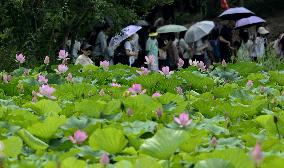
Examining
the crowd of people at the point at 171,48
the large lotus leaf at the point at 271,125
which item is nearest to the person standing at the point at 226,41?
the crowd of people at the point at 171,48

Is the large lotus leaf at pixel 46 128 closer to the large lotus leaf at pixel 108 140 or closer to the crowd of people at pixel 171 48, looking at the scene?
the large lotus leaf at pixel 108 140

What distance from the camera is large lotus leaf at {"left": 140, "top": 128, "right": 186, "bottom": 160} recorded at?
6.37ft

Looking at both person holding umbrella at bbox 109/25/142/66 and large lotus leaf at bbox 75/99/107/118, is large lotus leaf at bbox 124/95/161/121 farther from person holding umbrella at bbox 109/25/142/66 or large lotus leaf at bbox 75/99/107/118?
person holding umbrella at bbox 109/25/142/66

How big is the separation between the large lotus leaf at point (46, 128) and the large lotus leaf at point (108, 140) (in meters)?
0.30

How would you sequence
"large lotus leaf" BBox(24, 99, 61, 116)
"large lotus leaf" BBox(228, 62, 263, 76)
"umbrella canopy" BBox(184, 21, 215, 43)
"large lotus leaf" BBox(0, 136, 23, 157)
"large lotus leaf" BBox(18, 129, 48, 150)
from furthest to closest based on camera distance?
"umbrella canopy" BBox(184, 21, 215, 43)
"large lotus leaf" BBox(228, 62, 263, 76)
"large lotus leaf" BBox(24, 99, 61, 116)
"large lotus leaf" BBox(18, 129, 48, 150)
"large lotus leaf" BBox(0, 136, 23, 157)

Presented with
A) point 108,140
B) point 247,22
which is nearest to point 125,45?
point 247,22

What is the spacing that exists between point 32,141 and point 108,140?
11.2 inches

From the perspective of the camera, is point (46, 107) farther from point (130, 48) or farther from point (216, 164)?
point (130, 48)

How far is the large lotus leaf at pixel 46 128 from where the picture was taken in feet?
7.97

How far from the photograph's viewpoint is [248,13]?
1537 cm

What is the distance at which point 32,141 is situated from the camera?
2262 millimetres

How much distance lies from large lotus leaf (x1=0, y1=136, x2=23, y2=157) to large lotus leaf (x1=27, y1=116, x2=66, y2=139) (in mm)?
311

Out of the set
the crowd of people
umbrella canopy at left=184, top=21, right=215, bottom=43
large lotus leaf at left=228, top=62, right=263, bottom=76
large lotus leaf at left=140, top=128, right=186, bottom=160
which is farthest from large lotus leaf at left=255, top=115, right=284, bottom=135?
umbrella canopy at left=184, top=21, right=215, bottom=43

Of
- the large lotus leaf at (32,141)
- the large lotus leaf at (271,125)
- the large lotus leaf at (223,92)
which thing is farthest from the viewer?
the large lotus leaf at (223,92)
